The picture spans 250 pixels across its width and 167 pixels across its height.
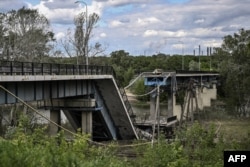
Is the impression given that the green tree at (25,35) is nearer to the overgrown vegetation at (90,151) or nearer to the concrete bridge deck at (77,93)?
the concrete bridge deck at (77,93)

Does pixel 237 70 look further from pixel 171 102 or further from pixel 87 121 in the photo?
pixel 87 121

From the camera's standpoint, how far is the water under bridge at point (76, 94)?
28812mm

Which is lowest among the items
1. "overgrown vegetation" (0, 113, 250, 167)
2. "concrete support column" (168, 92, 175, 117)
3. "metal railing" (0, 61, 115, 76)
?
"concrete support column" (168, 92, 175, 117)

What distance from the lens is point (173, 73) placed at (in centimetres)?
6762

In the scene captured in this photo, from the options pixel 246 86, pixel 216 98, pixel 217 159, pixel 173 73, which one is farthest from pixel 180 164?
pixel 216 98

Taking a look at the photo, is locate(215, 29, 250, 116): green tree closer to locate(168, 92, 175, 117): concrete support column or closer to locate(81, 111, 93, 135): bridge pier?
locate(168, 92, 175, 117): concrete support column

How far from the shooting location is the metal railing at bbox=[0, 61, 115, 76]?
27.4 metres

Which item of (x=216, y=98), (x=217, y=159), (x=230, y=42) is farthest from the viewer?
(x=216, y=98)

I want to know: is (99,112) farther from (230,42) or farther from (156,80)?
(230,42)

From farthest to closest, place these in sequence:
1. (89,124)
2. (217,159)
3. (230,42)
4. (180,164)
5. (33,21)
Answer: (230,42), (33,21), (89,124), (217,159), (180,164)

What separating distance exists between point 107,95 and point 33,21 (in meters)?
21.3

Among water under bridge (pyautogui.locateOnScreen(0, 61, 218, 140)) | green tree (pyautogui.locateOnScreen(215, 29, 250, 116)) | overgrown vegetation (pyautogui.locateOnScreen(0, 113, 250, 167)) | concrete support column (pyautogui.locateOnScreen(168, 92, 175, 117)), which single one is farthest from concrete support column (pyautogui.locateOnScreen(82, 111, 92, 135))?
green tree (pyautogui.locateOnScreen(215, 29, 250, 116))

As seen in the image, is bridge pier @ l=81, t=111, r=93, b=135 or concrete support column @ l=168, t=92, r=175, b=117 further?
concrete support column @ l=168, t=92, r=175, b=117

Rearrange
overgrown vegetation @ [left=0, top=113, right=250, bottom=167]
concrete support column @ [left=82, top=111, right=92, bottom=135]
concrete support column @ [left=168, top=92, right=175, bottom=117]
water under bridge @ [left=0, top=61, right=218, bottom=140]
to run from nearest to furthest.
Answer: overgrown vegetation @ [left=0, top=113, right=250, bottom=167]
water under bridge @ [left=0, top=61, right=218, bottom=140]
concrete support column @ [left=82, top=111, right=92, bottom=135]
concrete support column @ [left=168, top=92, right=175, bottom=117]
